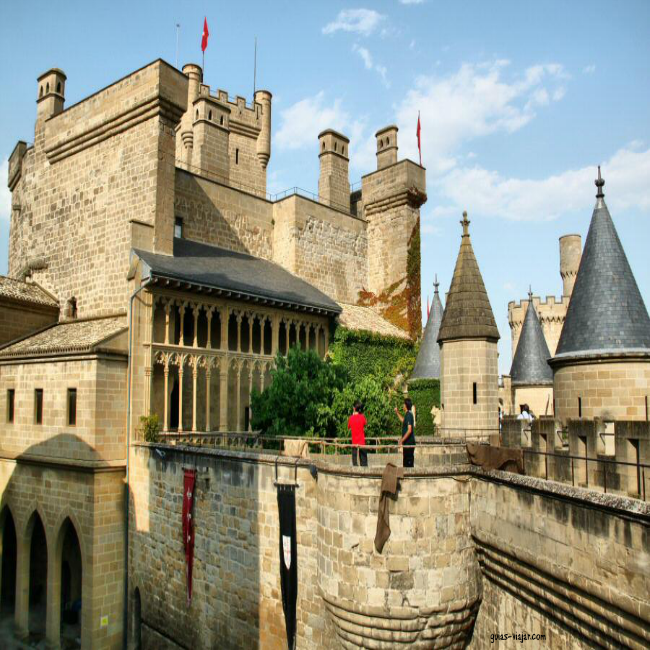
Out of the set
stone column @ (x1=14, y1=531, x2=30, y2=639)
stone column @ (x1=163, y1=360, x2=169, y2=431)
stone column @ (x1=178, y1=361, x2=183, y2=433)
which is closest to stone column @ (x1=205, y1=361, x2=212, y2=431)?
stone column @ (x1=178, y1=361, x2=183, y2=433)

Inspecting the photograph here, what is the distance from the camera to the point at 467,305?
16.2m

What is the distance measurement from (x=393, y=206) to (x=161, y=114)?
14.5 metres

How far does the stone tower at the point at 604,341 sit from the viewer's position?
12609 millimetres

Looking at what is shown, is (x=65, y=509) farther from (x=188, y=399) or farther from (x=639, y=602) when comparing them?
(x=639, y=602)

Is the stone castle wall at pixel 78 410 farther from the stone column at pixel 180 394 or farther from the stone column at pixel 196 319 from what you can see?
the stone column at pixel 196 319

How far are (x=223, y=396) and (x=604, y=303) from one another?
12.6m

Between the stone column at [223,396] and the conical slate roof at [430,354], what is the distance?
9346mm

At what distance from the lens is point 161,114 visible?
20156 millimetres

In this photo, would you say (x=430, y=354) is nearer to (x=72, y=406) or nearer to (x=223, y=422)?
(x=223, y=422)

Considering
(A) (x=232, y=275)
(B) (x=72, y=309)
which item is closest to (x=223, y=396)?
(A) (x=232, y=275)

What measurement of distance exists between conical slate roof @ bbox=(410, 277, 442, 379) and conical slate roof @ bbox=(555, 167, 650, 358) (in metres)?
11.9

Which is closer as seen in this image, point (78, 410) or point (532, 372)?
point (78, 410)

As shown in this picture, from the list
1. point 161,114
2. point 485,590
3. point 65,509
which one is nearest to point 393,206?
point 161,114

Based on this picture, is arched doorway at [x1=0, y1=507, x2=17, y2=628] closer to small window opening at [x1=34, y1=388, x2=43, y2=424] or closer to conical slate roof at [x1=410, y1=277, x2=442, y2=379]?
small window opening at [x1=34, y1=388, x2=43, y2=424]
